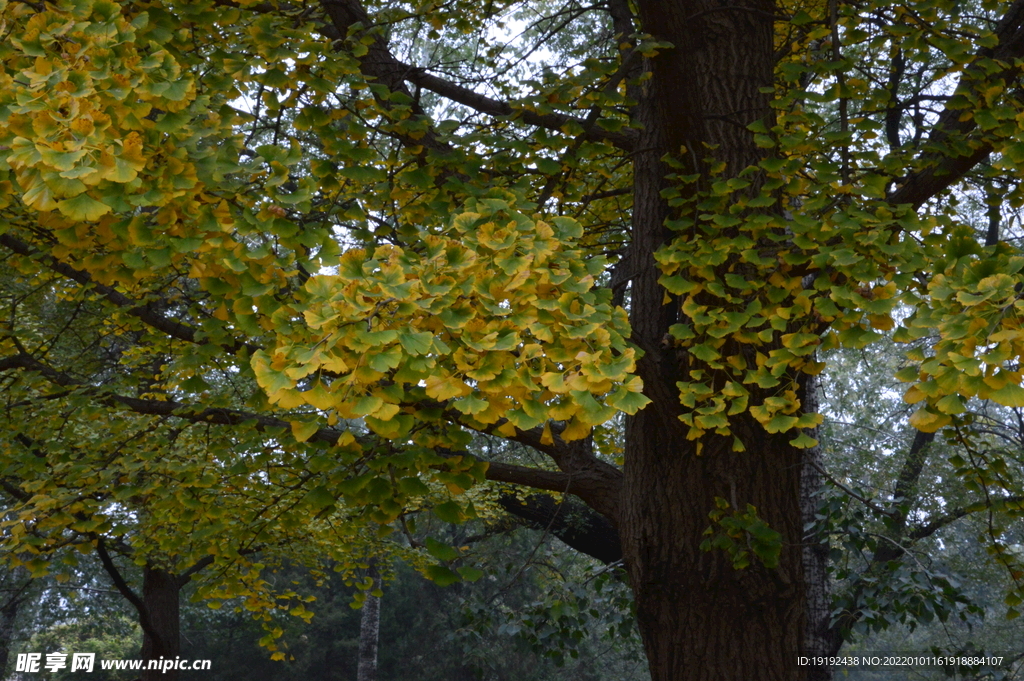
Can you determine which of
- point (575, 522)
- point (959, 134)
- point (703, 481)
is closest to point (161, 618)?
point (575, 522)

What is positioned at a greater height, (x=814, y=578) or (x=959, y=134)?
(x=959, y=134)

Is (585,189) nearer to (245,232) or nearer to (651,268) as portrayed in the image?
(651,268)

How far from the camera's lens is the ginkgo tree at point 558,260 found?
2000mm

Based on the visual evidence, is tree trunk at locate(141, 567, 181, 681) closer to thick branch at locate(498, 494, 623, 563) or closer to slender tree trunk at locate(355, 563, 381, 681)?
thick branch at locate(498, 494, 623, 563)

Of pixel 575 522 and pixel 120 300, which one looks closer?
pixel 120 300

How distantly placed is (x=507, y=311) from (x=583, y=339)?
0.23 meters

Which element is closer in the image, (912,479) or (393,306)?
(393,306)

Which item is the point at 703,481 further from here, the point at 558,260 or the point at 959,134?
the point at 959,134

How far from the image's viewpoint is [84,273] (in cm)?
462

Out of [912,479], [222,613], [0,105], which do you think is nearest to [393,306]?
[0,105]

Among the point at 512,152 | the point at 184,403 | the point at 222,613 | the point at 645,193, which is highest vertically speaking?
the point at 512,152

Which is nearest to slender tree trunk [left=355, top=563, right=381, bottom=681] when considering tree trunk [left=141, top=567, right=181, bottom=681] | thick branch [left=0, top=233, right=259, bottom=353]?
tree trunk [left=141, top=567, right=181, bottom=681]

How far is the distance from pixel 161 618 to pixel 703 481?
24.2 ft

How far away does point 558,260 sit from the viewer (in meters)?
2.31
